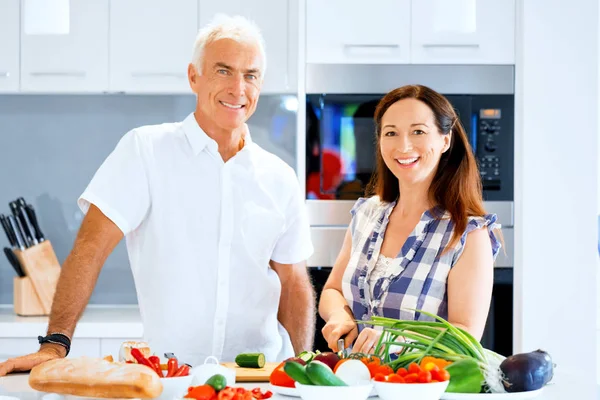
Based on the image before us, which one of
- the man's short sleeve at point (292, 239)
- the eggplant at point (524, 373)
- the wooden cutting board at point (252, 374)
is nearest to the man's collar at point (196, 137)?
the man's short sleeve at point (292, 239)

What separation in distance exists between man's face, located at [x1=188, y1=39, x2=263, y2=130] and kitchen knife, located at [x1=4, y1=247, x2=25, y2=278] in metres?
1.55

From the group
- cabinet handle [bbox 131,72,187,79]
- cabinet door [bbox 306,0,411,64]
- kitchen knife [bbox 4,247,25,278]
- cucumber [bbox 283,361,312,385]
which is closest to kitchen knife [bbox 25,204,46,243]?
kitchen knife [bbox 4,247,25,278]

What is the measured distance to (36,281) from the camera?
3309 millimetres

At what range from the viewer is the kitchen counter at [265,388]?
1.49 metres

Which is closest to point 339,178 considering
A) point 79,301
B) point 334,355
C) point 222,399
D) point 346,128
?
point 346,128

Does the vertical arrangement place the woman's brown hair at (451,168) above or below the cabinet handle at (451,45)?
below

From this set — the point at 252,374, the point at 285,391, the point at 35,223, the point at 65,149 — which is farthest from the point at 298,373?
the point at 65,149

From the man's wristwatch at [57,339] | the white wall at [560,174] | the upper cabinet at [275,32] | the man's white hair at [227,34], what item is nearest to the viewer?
the man's wristwatch at [57,339]

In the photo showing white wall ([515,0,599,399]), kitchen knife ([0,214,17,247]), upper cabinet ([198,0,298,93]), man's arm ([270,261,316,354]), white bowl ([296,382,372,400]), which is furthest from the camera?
kitchen knife ([0,214,17,247])

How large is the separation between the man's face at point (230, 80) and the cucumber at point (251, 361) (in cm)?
67

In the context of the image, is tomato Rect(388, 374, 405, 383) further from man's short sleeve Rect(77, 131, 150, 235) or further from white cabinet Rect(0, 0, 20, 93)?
white cabinet Rect(0, 0, 20, 93)

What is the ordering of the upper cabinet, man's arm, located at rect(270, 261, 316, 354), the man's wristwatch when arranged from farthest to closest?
the upper cabinet
man's arm, located at rect(270, 261, 316, 354)
the man's wristwatch

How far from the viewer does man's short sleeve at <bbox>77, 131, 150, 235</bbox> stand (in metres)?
2.06

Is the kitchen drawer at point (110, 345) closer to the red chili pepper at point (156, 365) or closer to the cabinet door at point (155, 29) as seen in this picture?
the cabinet door at point (155, 29)
